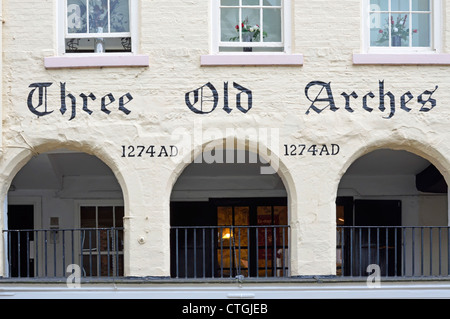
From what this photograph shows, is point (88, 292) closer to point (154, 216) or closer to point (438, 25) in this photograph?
point (154, 216)

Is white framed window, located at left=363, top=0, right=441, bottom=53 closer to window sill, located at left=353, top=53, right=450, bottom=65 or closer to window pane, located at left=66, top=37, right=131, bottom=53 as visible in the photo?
window sill, located at left=353, top=53, right=450, bottom=65

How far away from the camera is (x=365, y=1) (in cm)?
894

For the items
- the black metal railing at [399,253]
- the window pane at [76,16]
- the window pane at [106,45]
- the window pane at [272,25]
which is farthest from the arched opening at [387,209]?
the window pane at [76,16]

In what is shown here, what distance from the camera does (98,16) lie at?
9.11m

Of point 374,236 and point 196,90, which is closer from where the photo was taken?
point 196,90

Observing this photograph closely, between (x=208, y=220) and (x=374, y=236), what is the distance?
252cm

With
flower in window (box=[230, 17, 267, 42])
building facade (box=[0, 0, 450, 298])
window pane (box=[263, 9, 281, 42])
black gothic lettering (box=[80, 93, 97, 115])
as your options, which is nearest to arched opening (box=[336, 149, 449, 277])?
building facade (box=[0, 0, 450, 298])

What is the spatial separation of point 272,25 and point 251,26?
0.81 ft

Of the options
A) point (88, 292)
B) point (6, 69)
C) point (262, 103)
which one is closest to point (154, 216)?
point (88, 292)

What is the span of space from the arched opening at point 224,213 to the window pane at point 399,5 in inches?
130

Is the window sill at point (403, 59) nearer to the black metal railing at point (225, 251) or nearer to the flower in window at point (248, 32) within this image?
the flower in window at point (248, 32)

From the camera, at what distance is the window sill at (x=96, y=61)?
8.72 meters

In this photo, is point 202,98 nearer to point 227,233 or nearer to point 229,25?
point 229,25
